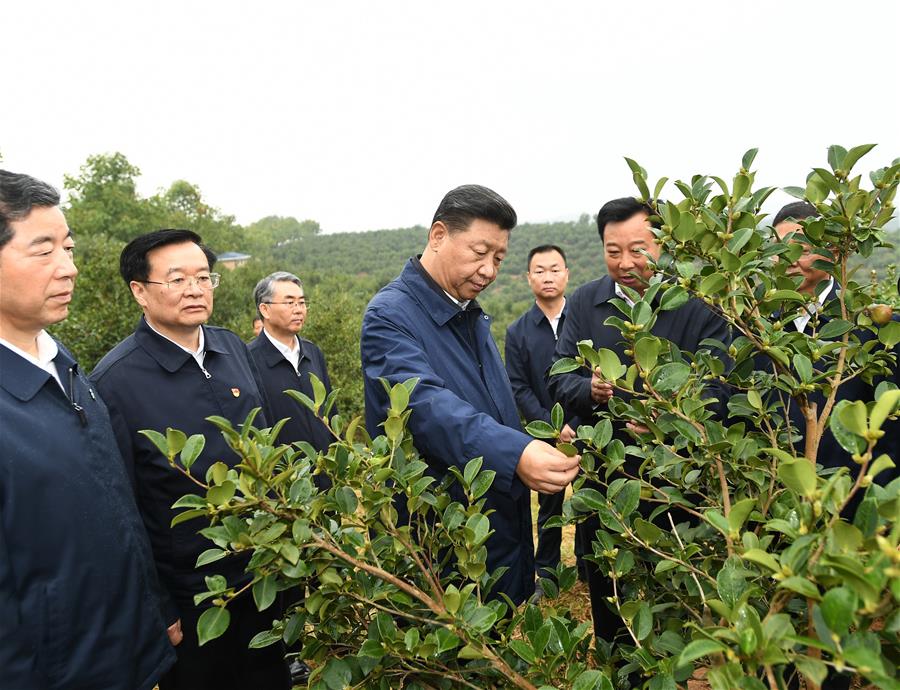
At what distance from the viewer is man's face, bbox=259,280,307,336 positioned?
4.48m

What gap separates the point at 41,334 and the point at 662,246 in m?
1.77

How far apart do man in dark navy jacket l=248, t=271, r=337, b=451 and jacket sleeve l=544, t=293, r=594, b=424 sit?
5.74 ft

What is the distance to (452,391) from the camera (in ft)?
6.84

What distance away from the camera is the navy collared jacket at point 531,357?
4.83 m

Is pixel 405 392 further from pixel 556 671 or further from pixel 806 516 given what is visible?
pixel 806 516

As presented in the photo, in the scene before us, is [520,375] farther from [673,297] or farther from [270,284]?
[673,297]

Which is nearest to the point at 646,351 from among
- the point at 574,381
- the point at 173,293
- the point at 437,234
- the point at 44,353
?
the point at 437,234

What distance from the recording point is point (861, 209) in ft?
4.92

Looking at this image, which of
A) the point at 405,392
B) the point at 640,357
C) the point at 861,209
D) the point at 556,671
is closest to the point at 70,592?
the point at 405,392

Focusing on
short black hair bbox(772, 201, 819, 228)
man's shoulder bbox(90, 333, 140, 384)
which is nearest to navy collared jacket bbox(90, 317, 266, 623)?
man's shoulder bbox(90, 333, 140, 384)

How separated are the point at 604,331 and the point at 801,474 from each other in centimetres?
221

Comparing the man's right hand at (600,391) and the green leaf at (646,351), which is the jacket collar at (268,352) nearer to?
the man's right hand at (600,391)

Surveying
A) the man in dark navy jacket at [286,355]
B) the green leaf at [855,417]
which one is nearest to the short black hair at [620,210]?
the green leaf at [855,417]

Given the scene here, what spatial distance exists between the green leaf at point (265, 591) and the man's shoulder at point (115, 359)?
1.46 metres
